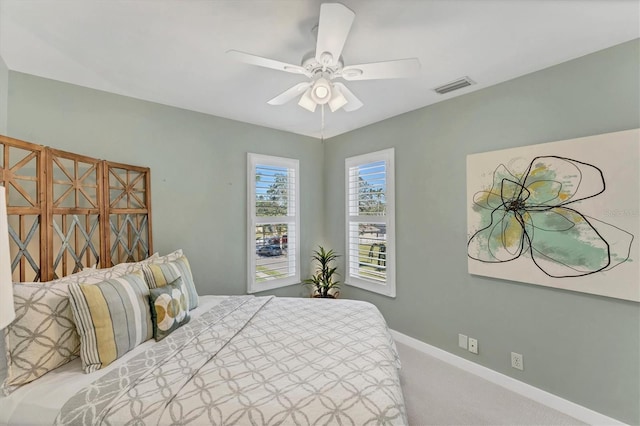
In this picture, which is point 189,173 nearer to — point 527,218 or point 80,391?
point 80,391

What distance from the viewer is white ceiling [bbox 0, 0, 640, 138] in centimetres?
139

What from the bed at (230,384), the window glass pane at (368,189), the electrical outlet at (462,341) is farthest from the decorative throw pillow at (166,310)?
the electrical outlet at (462,341)

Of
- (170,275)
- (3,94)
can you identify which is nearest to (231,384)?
(170,275)

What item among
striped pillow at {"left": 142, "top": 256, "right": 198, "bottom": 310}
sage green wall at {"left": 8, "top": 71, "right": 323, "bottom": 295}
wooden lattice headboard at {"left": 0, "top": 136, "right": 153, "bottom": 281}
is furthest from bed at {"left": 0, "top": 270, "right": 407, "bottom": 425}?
sage green wall at {"left": 8, "top": 71, "right": 323, "bottom": 295}

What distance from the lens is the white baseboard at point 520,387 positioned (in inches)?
70.4

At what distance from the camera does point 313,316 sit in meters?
2.00

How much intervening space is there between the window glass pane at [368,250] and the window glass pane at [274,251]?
82 centimetres

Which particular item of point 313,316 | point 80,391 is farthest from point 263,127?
point 80,391

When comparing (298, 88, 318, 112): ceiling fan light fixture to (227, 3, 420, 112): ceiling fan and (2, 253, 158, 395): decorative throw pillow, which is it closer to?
(227, 3, 420, 112): ceiling fan

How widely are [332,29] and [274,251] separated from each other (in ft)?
8.71

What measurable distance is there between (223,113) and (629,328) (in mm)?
3752

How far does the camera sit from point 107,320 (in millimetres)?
1379

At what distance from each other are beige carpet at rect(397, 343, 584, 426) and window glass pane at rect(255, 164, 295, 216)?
227 centimetres

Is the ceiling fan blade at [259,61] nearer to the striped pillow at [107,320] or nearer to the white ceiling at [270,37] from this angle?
the white ceiling at [270,37]
